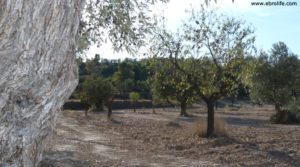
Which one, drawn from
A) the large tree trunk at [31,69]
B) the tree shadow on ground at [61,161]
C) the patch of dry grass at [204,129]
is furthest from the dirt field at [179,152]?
the large tree trunk at [31,69]

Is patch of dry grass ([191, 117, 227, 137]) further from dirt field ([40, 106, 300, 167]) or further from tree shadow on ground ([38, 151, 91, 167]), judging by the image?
tree shadow on ground ([38, 151, 91, 167])

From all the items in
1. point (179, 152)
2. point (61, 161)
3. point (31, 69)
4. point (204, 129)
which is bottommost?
point (179, 152)

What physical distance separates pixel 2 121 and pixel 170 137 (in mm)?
19853

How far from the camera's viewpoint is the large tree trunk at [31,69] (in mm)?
2154

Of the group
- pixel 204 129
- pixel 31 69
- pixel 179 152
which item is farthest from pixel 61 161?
pixel 204 129

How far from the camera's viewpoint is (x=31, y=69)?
2219mm

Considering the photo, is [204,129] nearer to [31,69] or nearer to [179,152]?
[179,152]

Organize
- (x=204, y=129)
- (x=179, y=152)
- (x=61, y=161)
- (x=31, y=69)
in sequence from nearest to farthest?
(x=31, y=69)
(x=61, y=161)
(x=179, y=152)
(x=204, y=129)

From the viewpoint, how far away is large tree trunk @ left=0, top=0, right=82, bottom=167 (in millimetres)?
2154

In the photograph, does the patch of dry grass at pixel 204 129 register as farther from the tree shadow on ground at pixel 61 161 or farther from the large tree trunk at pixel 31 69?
the large tree trunk at pixel 31 69

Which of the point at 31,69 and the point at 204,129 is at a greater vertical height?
the point at 31,69

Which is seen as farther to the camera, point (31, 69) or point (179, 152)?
point (179, 152)

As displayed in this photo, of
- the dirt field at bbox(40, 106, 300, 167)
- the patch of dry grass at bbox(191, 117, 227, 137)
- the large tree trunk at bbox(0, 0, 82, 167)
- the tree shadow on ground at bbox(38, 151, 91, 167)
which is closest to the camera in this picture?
the large tree trunk at bbox(0, 0, 82, 167)

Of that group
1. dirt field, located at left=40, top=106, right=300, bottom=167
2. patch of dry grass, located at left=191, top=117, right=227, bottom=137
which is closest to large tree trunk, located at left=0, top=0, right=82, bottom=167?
dirt field, located at left=40, top=106, right=300, bottom=167
